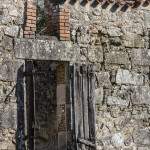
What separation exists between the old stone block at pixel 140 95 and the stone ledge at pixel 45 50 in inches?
45.3

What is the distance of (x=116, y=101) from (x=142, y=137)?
0.73m

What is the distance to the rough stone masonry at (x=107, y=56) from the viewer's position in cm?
746

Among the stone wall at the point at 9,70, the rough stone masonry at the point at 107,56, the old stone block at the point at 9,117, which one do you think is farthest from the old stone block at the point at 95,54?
the old stone block at the point at 9,117

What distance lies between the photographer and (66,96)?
7777 millimetres

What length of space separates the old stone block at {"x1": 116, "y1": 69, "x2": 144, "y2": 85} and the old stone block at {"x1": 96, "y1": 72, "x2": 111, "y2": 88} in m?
0.16

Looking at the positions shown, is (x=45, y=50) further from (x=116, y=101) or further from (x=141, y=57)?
(x=141, y=57)

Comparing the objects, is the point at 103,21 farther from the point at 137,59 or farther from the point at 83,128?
the point at 83,128

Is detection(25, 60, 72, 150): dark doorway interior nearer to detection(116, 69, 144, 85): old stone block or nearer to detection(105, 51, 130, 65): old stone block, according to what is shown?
detection(105, 51, 130, 65): old stone block

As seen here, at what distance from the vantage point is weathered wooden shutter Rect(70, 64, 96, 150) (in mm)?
7539

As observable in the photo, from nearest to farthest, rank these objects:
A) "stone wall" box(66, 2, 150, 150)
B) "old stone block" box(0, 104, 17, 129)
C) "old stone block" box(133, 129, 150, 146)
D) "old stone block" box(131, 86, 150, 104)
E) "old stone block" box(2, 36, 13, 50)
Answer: "old stone block" box(0, 104, 17, 129) < "old stone block" box(2, 36, 13, 50) < "stone wall" box(66, 2, 150, 150) < "old stone block" box(133, 129, 150, 146) < "old stone block" box(131, 86, 150, 104)

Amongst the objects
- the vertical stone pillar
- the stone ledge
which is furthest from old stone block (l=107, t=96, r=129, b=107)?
the stone ledge

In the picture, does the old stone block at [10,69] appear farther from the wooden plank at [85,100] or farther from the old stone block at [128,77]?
the old stone block at [128,77]

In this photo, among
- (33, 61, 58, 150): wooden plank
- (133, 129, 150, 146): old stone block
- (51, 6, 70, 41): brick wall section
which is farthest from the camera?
(33, 61, 58, 150): wooden plank

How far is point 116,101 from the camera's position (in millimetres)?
8156
